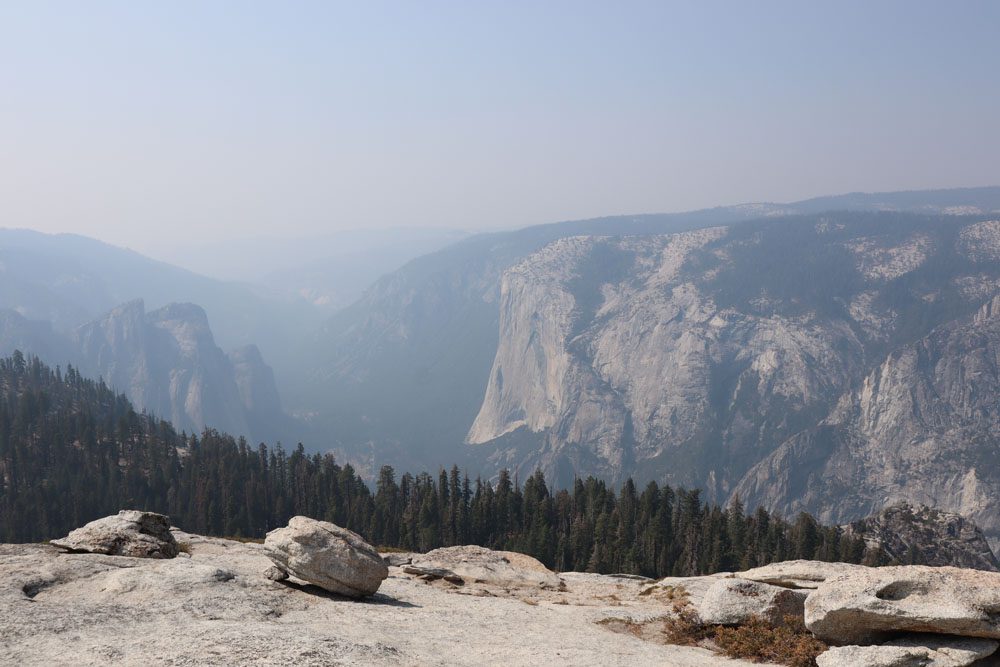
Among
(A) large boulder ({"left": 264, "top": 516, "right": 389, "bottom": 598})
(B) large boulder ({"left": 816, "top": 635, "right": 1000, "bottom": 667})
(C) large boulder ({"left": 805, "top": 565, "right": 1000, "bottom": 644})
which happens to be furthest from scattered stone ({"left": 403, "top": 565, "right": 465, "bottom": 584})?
(B) large boulder ({"left": 816, "top": 635, "right": 1000, "bottom": 667})

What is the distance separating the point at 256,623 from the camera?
33.9 m

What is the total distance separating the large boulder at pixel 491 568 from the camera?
2351 inches

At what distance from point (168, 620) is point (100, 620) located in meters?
2.97

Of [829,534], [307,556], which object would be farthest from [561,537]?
[307,556]

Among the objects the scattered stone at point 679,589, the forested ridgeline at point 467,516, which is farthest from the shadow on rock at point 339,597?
the forested ridgeline at point 467,516

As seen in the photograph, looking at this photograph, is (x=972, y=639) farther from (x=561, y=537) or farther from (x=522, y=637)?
(x=561, y=537)

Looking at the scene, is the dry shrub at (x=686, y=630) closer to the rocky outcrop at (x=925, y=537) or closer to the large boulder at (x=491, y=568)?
the large boulder at (x=491, y=568)

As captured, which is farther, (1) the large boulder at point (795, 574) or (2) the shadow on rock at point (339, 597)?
(1) the large boulder at point (795, 574)

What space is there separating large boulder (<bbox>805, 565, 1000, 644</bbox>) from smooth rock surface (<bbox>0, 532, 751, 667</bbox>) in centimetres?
534

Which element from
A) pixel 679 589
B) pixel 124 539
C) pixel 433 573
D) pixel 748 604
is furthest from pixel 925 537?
pixel 124 539

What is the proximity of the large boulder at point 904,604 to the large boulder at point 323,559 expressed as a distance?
24.7 meters

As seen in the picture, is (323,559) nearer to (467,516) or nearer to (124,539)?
(124,539)

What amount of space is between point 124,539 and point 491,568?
101 ft

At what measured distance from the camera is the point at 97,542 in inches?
1845
